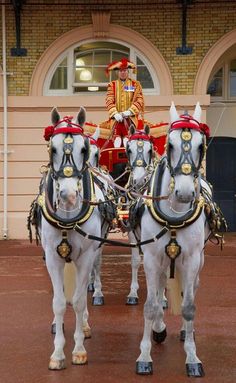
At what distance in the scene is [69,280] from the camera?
6738 mm

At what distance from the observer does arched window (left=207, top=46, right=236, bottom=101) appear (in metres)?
18.5

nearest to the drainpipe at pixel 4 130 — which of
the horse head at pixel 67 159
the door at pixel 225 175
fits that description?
the door at pixel 225 175

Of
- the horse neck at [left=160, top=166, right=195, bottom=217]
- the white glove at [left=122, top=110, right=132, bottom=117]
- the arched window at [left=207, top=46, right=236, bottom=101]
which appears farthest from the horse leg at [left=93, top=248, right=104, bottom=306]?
the arched window at [left=207, top=46, right=236, bottom=101]

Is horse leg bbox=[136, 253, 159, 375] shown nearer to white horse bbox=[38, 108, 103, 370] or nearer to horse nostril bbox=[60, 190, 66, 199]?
white horse bbox=[38, 108, 103, 370]

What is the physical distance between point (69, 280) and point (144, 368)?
1.25m

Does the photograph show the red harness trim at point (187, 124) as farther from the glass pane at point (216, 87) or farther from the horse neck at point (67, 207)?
the glass pane at point (216, 87)

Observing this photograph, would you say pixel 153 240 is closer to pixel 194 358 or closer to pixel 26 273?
pixel 194 358

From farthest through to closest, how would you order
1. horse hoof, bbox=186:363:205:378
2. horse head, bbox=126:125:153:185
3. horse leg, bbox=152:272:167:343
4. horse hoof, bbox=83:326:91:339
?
horse head, bbox=126:125:153:185 → horse hoof, bbox=83:326:91:339 → horse leg, bbox=152:272:167:343 → horse hoof, bbox=186:363:205:378

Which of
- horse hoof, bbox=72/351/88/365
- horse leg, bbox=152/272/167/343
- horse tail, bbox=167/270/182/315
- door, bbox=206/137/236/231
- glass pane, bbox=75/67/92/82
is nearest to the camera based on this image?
horse hoof, bbox=72/351/88/365

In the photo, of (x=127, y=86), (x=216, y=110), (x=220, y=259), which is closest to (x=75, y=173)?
(x=127, y=86)

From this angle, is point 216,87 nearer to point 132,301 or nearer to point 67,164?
point 132,301

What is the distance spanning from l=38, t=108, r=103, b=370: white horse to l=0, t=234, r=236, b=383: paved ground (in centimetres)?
32

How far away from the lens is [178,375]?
591cm

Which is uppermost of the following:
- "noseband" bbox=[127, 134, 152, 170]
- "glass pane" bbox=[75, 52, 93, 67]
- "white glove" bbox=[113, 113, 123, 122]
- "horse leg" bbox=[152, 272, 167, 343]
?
"glass pane" bbox=[75, 52, 93, 67]
